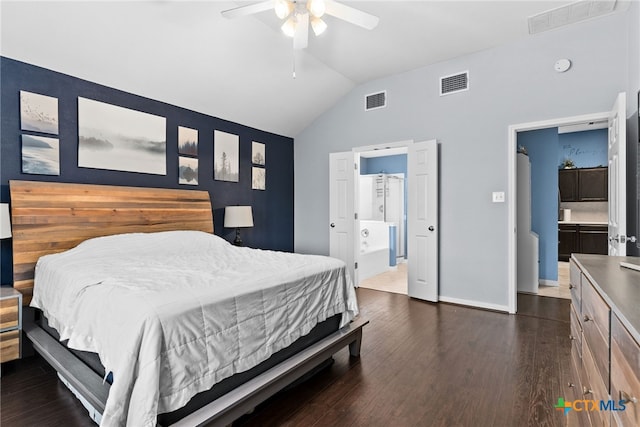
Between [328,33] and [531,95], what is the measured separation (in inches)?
93.3

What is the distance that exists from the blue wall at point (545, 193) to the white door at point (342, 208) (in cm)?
267

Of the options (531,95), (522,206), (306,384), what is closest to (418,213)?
(522,206)

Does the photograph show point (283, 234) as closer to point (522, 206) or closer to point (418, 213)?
→ point (418, 213)

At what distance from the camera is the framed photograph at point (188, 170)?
4107 millimetres

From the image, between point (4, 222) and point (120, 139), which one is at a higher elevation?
point (120, 139)

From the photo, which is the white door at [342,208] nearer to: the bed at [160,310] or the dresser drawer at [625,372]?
the bed at [160,310]

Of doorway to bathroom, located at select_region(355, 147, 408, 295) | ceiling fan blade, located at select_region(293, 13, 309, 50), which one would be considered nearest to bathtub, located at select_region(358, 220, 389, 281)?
doorway to bathroom, located at select_region(355, 147, 408, 295)

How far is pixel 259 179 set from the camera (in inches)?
205

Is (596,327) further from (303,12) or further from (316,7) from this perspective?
(303,12)

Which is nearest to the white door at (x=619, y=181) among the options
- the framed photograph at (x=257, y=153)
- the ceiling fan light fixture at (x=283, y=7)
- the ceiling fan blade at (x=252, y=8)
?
the ceiling fan light fixture at (x=283, y=7)

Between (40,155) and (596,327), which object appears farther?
(40,155)

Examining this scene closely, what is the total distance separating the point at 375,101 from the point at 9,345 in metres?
4.72

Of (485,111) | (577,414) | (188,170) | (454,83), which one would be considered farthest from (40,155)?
(485,111)

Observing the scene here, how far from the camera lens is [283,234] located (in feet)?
18.6
